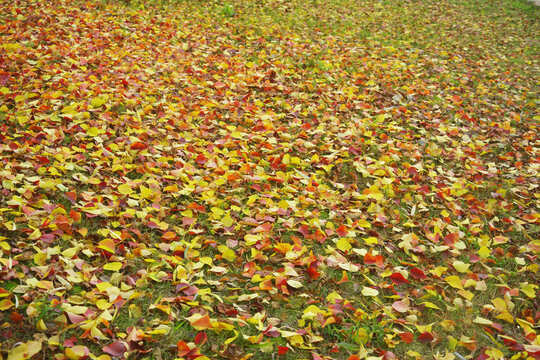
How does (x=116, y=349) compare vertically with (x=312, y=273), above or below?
below

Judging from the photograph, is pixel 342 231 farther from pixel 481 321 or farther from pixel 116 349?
pixel 116 349

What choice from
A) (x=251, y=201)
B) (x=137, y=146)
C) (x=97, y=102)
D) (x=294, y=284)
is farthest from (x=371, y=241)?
(x=97, y=102)

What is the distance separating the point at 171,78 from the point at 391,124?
8.68 feet

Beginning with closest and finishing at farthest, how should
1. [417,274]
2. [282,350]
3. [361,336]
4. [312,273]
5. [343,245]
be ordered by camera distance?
1. [282,350]
2. [361,336]
3. [312,273]
4. [417,274]
5. [343,245]

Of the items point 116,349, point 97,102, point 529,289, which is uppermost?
point 97,102

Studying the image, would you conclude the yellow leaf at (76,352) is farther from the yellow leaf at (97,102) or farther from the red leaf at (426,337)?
the yellow leaf at (97,102)

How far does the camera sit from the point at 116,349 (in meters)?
2.04

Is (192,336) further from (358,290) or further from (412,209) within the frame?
(412,209)

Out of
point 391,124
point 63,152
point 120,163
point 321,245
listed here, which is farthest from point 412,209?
point 63,152

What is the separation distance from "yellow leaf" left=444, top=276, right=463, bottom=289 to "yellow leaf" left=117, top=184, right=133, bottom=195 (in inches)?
92.5

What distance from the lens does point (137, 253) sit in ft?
8.63

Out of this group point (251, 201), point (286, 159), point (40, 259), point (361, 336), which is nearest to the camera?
point (361, 336)

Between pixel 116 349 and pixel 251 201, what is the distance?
1.48 m

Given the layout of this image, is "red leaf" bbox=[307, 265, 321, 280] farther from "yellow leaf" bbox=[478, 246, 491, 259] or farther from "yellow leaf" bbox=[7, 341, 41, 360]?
"yellow leaf" bbox=[7, 341, 41, 360]
